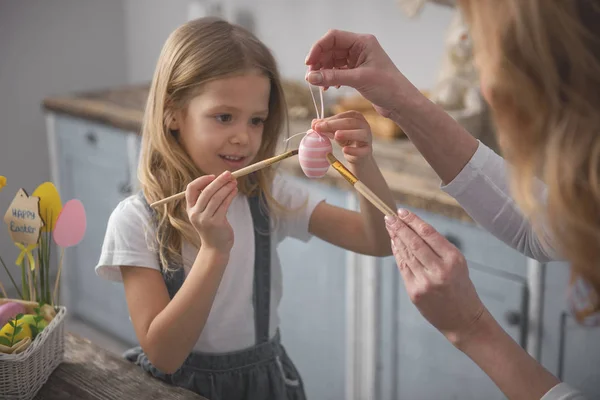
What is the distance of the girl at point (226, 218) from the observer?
115cm

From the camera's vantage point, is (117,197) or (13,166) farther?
(13,166)

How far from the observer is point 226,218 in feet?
3.67

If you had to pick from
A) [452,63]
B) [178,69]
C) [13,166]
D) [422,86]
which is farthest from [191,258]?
[13,166]

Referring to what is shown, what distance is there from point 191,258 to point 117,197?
1629 millimetres

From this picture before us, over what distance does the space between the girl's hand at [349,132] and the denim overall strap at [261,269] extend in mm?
233

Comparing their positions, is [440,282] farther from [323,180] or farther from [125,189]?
[125,189]

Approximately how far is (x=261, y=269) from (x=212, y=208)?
33 cm

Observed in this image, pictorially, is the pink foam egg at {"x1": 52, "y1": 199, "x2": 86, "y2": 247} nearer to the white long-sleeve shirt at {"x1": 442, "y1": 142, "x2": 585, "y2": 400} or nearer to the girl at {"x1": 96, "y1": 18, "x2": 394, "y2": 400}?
the girl at {"x1": 96, "y1": 18, "x2": 394, "y2": 400}

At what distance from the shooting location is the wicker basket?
98cm

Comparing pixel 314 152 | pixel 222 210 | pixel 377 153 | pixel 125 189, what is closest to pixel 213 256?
pixel 222 210

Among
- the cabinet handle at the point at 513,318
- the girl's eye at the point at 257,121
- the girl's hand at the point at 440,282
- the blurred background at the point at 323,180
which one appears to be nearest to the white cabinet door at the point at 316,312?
the blurred background at the point at 323,180

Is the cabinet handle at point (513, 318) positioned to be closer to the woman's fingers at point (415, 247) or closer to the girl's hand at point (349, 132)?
the girl's hand at point (349, 132)

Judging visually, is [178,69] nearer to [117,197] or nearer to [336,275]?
[336,275]

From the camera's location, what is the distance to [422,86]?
2518 millimetres
